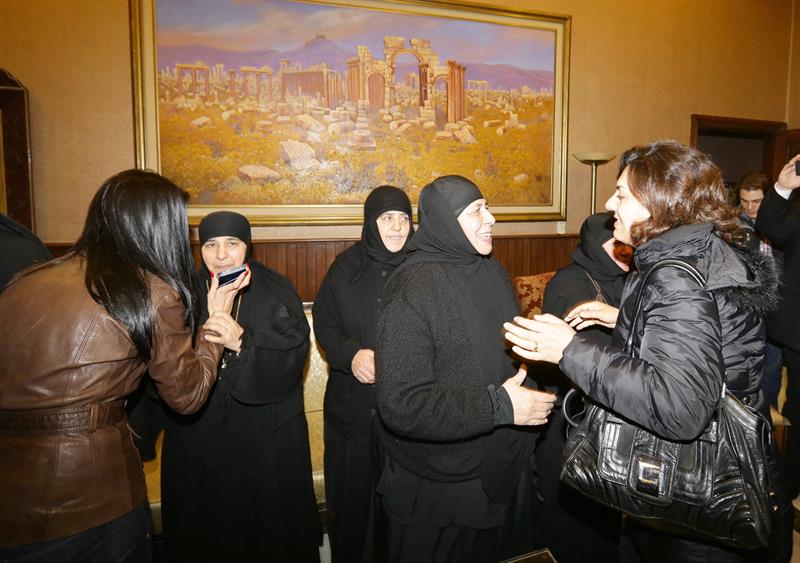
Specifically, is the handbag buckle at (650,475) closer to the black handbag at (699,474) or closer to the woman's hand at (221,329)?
the black handbag at (699,474)

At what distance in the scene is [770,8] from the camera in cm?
578

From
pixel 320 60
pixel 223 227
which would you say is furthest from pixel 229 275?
pixel 320 60

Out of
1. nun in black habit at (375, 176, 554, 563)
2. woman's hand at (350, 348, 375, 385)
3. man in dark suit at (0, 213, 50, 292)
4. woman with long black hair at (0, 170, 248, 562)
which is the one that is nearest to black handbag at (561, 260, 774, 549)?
nun in black habit at (375, 176, 554, 563)

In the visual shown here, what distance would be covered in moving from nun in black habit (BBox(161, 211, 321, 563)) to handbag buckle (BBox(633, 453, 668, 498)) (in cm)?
151

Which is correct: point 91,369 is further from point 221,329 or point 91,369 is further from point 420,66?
point 420,66

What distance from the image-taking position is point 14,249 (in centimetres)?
172

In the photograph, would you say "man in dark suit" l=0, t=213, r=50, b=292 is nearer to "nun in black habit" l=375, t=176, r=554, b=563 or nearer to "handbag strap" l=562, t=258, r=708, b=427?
"nun in black habit" l=375, t=176, r=554, b=563

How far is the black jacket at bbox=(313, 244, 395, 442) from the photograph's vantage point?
2307 millimetres

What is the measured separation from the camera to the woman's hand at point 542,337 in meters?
1.27

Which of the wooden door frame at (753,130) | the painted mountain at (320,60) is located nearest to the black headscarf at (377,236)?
the painted mountain at (320,60)

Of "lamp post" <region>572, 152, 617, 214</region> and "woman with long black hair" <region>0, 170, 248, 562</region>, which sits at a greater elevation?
"lamp post" <region>572, 152, 617, 214</region>

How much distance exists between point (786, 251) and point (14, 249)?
400 cm

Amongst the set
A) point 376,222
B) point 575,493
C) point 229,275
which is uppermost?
point 376,222

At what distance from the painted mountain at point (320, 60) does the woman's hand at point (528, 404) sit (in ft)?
12.4
